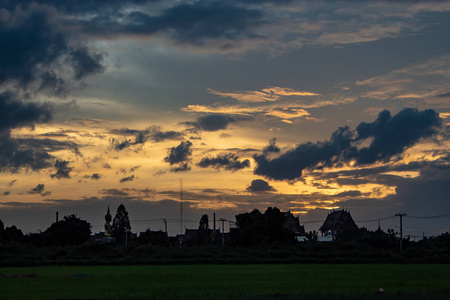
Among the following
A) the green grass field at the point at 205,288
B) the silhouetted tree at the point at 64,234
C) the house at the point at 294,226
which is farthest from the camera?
the house at the point at 294,226

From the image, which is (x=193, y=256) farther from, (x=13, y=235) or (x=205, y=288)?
(x=13, y=235)

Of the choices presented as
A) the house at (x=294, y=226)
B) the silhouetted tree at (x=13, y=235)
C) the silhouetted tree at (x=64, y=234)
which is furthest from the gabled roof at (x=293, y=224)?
the silhouetted tree at (x=13, y=235)

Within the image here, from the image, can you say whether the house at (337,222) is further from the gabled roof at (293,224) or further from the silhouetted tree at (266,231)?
the silhouetted tree at (266,231)

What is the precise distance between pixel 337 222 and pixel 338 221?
1.06ft

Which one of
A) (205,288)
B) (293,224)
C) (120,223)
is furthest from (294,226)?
(205,288)

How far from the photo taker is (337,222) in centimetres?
11569

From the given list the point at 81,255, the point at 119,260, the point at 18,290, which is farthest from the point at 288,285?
the point at 81,255

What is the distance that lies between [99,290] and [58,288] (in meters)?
2.42

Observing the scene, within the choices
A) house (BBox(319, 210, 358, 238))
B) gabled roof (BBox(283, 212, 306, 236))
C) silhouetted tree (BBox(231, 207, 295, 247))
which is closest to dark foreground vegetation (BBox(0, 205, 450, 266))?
silhouetted tree (BBox(231, 207, 295, 247))

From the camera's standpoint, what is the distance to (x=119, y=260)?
49.5 m

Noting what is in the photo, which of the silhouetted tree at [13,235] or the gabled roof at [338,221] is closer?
the silhouetted tree at [13,235]

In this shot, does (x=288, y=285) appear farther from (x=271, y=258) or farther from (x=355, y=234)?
(x=355, y=234)

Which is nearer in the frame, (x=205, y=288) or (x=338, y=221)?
(x=205, y=288)

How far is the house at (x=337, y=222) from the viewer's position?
371 ft
